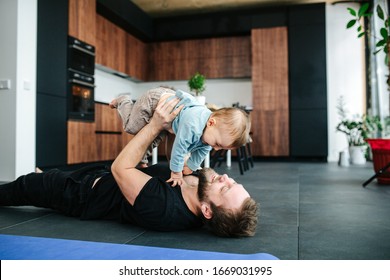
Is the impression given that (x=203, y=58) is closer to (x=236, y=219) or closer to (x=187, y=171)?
(x=187, y=171)

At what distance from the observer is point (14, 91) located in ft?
12.0

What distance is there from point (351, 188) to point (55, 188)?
2456mm

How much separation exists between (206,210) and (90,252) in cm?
52

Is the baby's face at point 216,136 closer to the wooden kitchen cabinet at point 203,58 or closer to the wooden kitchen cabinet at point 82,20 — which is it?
the wooden kitchen cabinet at point 82,20

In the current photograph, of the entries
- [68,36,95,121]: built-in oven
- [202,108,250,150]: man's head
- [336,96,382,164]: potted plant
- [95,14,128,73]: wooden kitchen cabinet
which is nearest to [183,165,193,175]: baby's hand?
[202,108,250,150]: man's head

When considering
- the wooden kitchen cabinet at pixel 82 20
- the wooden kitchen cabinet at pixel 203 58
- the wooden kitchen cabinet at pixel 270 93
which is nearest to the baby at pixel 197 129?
the wooden kitchen cabinet at pixel 82 20

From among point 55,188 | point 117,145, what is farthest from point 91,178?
point 117,145

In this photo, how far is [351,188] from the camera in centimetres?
295

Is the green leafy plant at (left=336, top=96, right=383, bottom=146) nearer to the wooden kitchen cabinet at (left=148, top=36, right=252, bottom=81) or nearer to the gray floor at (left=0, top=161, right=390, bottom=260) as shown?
the wooden kitchen cabinet at (left=148, top=36, right=252, bottom=81)

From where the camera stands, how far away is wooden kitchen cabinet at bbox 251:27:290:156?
668 centimetres

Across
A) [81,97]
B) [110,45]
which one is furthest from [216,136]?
[110,45]

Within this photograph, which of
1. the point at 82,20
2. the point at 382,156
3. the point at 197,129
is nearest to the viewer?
the point at 197,129

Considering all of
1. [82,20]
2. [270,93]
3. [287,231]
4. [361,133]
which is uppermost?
[82,20]
